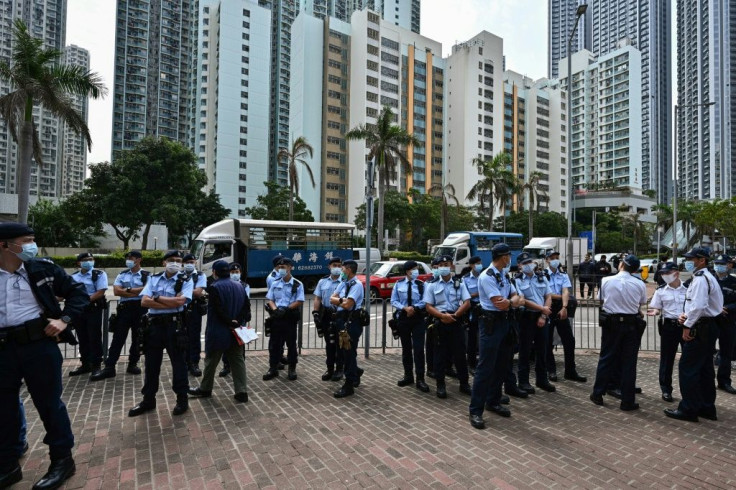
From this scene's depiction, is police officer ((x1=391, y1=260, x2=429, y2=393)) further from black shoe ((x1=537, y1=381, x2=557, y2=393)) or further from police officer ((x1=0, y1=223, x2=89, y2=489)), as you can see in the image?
police officer ((x1=0, y1=223, x2=89, y2=489))

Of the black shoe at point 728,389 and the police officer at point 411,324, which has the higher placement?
the police officer at point 411,324

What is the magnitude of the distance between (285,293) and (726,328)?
21.7ft

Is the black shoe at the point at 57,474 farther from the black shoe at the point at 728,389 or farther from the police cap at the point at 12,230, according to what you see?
the black shoe at the point at 728,389

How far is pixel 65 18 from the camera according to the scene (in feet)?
302

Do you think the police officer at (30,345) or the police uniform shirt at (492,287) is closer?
the police officer at (30,345)

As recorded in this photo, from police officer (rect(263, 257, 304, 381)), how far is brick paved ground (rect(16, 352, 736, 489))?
0.66 meters

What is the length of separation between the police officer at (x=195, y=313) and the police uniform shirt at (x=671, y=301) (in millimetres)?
6473

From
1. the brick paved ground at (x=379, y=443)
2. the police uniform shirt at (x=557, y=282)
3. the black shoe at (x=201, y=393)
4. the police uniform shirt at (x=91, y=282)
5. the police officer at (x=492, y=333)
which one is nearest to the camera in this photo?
the brick paved ground at (x=379, y=443)

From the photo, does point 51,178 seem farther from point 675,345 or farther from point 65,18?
point 675,345

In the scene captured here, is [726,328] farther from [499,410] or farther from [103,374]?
[103,374]

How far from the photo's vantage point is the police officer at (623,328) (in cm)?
531

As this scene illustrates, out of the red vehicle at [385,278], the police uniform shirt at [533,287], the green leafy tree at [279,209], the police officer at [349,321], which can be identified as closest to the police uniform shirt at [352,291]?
the police officer at [349,321]

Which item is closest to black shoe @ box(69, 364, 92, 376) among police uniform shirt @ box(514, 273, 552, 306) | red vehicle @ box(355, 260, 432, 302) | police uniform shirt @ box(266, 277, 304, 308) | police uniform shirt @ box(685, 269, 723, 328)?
Answer: police uniform shirt @ box(266, 277, 304, 308)

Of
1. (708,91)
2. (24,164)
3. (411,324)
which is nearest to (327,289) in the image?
(411,324)
